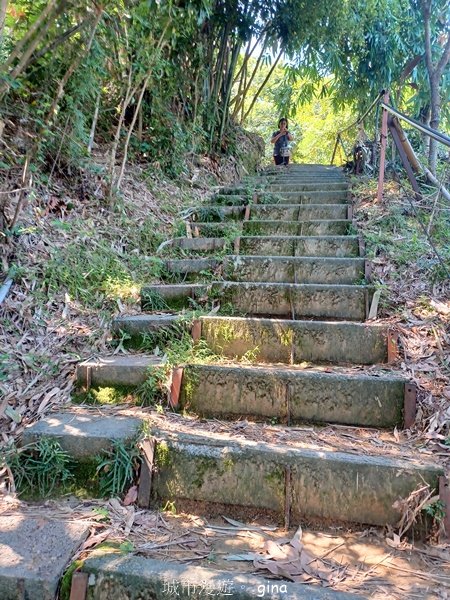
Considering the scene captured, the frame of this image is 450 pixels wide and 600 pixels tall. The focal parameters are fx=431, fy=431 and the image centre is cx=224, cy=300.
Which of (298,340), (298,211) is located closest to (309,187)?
(298,211)

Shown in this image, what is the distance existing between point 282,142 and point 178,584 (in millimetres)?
7482

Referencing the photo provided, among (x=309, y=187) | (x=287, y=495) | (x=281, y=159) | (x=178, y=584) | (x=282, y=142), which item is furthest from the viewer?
(x=281, y=159)

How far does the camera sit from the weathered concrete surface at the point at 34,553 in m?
1.19

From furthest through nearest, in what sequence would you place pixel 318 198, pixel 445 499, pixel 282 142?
pixel 282 142 < pixel 318 198 < pixel 445 499

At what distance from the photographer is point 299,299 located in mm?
2652

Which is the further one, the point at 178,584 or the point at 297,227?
the point at 297,227

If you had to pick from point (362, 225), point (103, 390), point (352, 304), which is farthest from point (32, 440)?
point (362, 225)

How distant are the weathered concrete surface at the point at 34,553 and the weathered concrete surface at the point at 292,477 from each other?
364mm

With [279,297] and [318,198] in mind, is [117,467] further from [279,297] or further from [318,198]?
[318,198]

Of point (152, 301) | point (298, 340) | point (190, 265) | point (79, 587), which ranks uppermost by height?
point (190, 265)

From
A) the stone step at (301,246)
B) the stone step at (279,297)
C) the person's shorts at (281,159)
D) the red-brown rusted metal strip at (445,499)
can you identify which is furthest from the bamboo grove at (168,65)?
the red-brown rusted metal strip at (445,499)

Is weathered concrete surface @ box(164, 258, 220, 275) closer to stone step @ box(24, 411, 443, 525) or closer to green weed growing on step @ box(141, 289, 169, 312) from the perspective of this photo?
green weed growing on step @ box(141, 289, 169, 312)

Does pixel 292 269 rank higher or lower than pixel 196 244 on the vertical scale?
lower

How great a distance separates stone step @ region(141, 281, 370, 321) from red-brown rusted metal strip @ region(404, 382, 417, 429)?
2.42 feet
